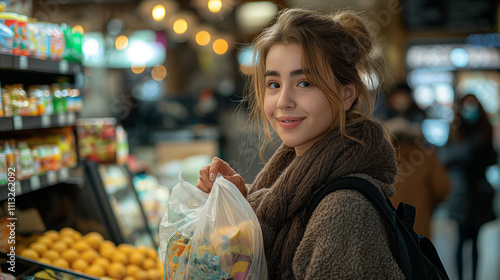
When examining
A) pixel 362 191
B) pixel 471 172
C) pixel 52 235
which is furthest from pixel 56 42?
pixel 471 172

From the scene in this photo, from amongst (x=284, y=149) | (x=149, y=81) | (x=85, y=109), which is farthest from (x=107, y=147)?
(x=149, y=81)

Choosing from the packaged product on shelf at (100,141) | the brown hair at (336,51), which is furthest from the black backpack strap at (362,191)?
the packaged product on shelf at (100,141)

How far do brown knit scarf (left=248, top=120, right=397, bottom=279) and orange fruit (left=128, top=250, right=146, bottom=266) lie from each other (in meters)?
1.44

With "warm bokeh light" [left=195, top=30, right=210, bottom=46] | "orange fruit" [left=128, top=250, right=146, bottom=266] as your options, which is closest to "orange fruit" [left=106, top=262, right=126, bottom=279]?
"orange fruit" [left=128, top=250, right=146, bottom=266]

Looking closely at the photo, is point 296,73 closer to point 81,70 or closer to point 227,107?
point 81,70

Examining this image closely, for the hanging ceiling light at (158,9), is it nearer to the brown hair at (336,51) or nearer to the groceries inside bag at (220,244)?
the brown hair at (336,51)

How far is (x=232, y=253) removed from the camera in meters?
1.19

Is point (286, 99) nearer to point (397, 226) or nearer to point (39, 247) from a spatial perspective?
point (397, 226)

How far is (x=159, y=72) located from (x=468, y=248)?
7.20 meters

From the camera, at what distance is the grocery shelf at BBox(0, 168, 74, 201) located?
1906 millimetres

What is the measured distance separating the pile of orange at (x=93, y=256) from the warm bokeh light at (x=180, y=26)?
4469 mm

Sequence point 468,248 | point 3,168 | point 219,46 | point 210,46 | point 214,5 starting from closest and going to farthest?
1. point 3,168
2. point 468,248
3. point 214,5
4. point 219,46
5. point 210,46

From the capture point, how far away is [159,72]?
9.85 m

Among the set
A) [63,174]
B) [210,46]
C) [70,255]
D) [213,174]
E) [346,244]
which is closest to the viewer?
[346,244]
